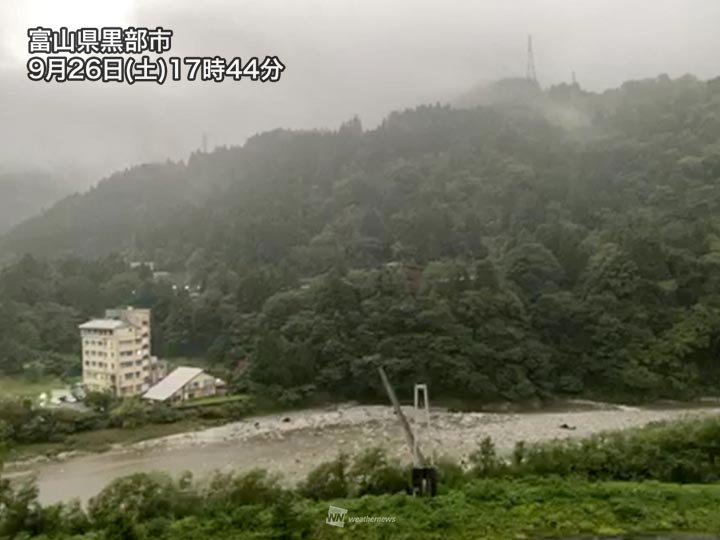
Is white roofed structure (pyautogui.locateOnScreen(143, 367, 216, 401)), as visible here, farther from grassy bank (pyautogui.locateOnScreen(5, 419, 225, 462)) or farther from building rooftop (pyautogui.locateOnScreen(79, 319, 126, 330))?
building rooftop (pyautogui.locateOnScreen(79, 319, 126, 330))

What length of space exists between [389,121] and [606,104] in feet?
50.1

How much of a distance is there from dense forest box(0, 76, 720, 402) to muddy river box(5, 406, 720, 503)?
6.48 ft

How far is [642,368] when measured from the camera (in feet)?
71.8

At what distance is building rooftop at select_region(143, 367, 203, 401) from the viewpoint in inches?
748

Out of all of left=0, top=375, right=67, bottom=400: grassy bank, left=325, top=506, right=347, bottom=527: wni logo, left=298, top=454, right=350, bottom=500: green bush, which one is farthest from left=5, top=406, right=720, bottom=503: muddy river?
left=0, top=375, right=67, bottom=400: grassy bank

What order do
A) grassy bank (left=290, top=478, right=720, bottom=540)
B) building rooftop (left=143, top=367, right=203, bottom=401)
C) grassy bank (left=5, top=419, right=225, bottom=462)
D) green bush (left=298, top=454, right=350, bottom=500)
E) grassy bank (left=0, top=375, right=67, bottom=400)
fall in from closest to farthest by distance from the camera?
grassy bank (left=290, top=478, right=720, bottom=540) → green bush (left=298, top=454, right=350, bottom=500) → grassy bank (left=5, top=419, right=225, bottom=462) → grassy bank (left=0, top=375, right=67, bottom=400) → building rooftop (left=143, top=367, right=203, bottom=401)

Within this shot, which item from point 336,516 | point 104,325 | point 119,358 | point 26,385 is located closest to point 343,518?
point 336,516

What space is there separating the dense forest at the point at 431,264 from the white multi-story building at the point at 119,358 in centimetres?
143

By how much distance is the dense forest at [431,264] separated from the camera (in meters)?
22.1

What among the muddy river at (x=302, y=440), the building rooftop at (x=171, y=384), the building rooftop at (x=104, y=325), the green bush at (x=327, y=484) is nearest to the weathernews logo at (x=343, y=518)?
the green bush at (x=327, y=484)

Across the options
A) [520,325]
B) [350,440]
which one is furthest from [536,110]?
[350,440]

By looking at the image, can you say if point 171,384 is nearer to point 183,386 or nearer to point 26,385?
point 183,386

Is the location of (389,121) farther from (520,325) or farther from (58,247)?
(520,325)

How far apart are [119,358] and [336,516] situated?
43.3 feet
